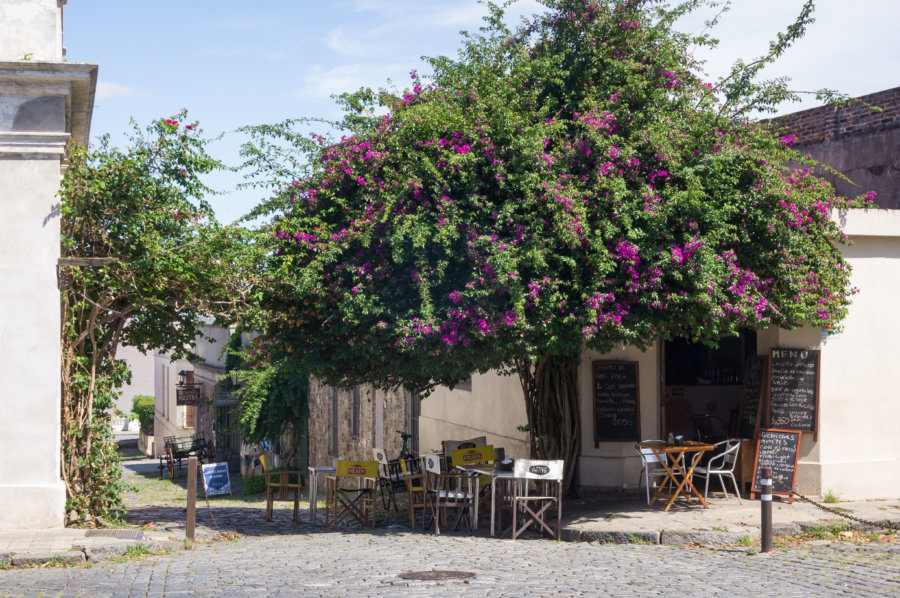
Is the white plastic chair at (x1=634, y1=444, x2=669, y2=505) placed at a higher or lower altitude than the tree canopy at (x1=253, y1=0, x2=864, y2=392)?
lower

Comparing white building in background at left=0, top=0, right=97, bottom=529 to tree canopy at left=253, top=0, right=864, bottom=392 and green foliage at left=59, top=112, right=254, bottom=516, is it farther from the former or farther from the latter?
tree canopy at left=253, top=0, right=864, bottom=392

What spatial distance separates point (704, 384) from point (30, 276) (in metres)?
10.5

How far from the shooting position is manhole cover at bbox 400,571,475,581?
26.7ft

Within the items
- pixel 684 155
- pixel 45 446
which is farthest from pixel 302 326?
pixel 684 155

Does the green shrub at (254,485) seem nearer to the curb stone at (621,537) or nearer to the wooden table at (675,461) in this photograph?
the wooden table at (675,461)

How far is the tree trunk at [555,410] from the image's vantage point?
538 inches

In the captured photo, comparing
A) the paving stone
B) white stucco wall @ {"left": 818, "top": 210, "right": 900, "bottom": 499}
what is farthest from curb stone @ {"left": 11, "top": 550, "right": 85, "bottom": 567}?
white stucco wall @ {"left": 818, "top": 210, "right": 900, "bottom": 499}

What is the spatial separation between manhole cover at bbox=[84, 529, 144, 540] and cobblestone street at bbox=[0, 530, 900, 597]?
0.61 meters

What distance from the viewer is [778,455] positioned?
12.4 m

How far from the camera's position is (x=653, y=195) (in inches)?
420

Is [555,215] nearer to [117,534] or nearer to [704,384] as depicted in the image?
[117,534]

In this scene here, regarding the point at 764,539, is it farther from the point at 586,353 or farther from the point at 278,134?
the point at 278,134

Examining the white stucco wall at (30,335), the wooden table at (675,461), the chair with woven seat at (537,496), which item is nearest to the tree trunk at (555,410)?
the wooden table at (675,461)

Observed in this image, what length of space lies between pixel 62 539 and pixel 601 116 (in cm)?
742
